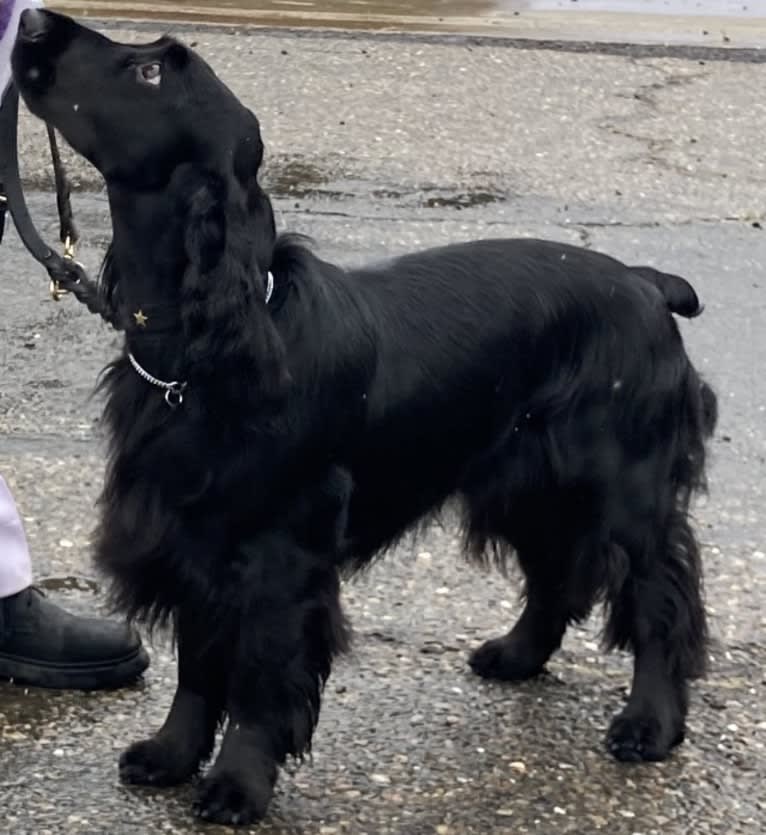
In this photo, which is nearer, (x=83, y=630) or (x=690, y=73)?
(x=83, y=630)

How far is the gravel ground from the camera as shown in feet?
11.8

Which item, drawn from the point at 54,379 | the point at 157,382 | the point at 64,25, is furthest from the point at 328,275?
the point at 54,379

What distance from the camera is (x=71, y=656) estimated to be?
3.94 meters

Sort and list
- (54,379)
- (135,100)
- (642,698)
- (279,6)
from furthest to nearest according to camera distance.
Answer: (279,6) < (54,379) < (642,698) < (135,100)

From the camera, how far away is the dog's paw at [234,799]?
343 centimetres

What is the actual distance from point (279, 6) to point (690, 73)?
8.31 ft

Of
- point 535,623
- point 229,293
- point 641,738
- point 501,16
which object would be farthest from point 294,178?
point 229,293

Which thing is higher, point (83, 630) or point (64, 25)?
point (64, 25)

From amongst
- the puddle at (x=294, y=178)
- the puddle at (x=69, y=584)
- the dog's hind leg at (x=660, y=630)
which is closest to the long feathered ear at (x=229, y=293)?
the dog's hind leg at (x=660, y=630)

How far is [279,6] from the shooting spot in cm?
1033

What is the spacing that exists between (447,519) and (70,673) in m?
0.91

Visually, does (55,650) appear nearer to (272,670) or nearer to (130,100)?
(272,670)

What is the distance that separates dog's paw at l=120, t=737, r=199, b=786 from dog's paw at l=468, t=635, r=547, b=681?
0.78m

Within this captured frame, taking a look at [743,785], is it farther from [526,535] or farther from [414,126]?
[414,126]
